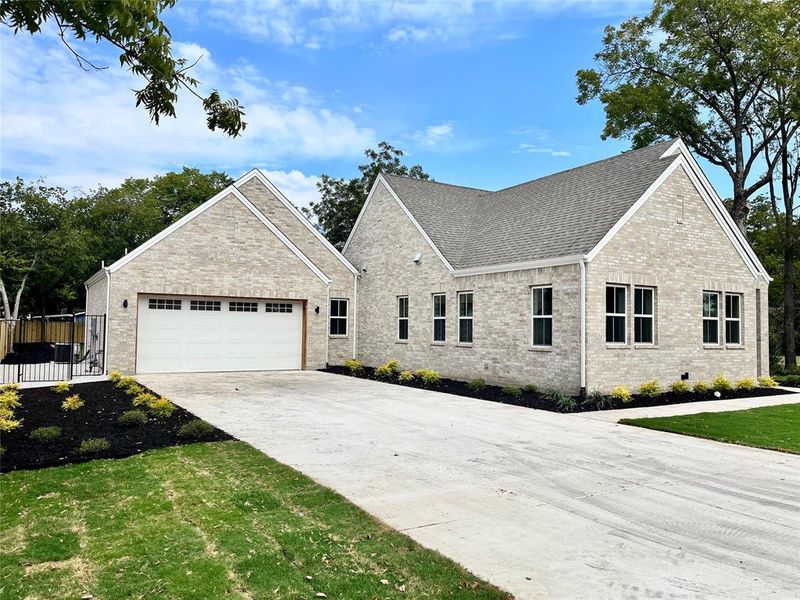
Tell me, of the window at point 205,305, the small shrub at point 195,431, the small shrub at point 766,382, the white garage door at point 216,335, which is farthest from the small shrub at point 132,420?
the small shrub at point 766,382

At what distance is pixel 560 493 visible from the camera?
636 cm

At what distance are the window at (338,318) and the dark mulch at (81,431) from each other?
10.8m

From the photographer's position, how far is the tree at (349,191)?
1385 inches

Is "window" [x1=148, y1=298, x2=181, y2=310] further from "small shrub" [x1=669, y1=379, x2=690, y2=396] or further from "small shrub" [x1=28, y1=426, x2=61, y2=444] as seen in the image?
"small shrub" [x1=669, y1=379, x2=690, y2=396]

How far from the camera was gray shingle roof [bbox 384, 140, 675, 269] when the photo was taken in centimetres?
1565

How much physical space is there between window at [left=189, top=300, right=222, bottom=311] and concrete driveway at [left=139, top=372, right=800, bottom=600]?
27.7ft

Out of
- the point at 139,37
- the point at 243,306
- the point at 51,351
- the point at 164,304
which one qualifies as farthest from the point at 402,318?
the point at 51,351

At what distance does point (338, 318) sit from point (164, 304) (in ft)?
22.1

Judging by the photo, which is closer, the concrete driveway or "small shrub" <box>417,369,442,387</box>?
the concrete driveway

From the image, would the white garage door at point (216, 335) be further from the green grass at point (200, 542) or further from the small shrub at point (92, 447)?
the green grass at point (200, 542)

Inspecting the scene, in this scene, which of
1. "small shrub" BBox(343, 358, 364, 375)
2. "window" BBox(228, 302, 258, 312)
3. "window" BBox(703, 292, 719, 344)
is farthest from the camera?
"small shrub" BBox(343, 358, 364, 375)

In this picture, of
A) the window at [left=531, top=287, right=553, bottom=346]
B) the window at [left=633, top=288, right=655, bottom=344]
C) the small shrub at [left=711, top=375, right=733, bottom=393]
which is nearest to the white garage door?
the window at [left=531, top=287, right=553, bottom=346]

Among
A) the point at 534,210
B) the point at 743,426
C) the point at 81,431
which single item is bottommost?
the point at 743,426

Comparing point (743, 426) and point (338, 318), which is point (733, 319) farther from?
point (338, 318)
